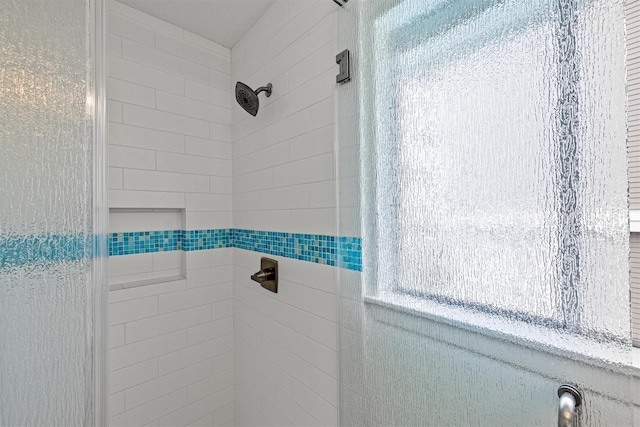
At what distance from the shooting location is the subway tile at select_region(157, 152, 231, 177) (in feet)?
5.10

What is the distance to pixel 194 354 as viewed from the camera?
1.64m

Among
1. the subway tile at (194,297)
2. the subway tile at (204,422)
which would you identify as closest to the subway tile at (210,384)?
the subway tile at (204,422)

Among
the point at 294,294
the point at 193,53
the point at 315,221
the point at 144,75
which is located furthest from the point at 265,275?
the point at 193,53

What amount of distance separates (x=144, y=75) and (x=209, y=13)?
Result: 0.45 meters

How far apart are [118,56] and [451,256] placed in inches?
65.7

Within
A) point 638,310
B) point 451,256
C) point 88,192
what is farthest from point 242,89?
point 638,310

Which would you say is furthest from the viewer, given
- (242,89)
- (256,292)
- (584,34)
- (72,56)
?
(256,292)

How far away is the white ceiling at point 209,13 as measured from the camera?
144 centimetres

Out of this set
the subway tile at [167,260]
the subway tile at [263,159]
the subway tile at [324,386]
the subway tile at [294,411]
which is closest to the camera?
the subway tile at [324,386]

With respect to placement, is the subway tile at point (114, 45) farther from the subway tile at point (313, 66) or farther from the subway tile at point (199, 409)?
the subway tile at point (199, 409)

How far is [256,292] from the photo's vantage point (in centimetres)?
158

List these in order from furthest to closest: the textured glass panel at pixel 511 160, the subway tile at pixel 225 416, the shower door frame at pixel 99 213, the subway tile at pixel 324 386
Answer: the subway tile at pixel 225 416
the subway tile at pixel 324 386
the shower door frame at pixel 99 213
the textured glass panel at pixel 511 160

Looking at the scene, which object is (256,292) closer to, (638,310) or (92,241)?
(92,241)

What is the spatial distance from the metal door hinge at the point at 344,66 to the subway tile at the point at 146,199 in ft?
3.48
